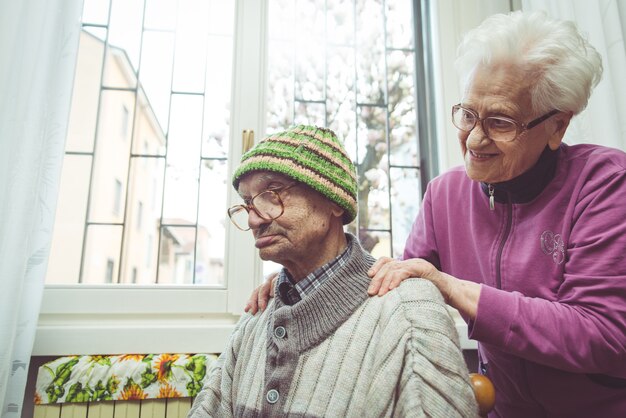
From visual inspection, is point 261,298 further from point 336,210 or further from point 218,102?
point 218,102

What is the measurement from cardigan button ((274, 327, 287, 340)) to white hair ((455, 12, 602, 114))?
2.47ft

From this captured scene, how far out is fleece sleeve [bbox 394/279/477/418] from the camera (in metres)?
0.72

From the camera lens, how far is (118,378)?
1509 mm

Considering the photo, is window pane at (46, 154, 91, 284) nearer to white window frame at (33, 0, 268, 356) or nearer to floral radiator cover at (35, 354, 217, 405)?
white window frame at (33, 0, 268, 356)

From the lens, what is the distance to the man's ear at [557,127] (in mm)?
1007

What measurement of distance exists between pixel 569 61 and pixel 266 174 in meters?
0.72

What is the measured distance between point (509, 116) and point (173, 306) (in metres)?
1.43

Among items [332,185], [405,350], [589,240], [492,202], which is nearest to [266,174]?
[332,185]

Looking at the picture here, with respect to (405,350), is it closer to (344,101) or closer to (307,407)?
(307,407)

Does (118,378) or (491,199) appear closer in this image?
(491,199)

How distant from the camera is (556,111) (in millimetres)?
995

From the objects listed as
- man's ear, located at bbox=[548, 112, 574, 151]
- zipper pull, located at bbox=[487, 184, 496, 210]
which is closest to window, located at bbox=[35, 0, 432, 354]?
zipper pull, located at bbox=[487, 184, 496, 210]

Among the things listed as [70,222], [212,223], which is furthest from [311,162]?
[70,222]

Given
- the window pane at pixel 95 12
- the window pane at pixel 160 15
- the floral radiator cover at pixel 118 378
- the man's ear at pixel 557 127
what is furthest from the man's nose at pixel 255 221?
the window pane at pixel 95 12
